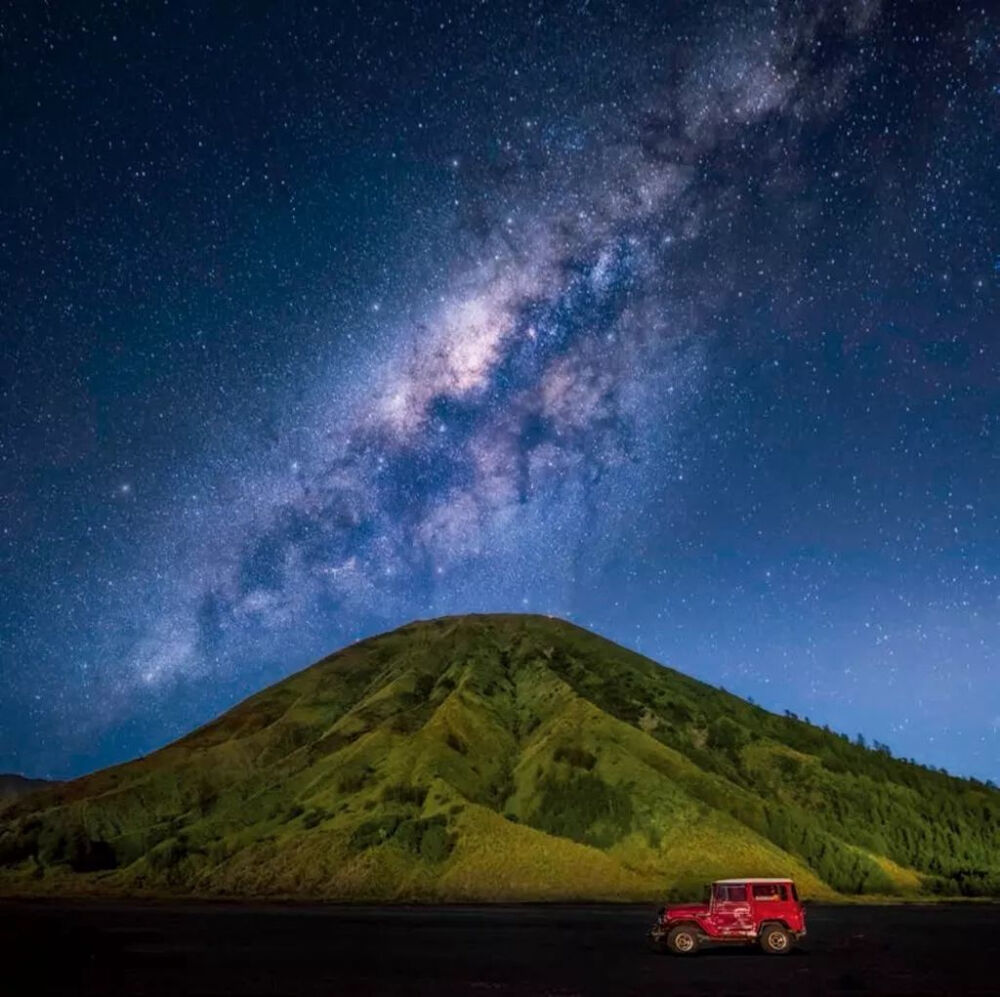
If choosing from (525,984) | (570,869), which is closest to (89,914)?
(570,869)

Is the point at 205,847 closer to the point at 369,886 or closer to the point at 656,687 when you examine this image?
the point at 369,886

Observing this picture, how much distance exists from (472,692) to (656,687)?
118ft

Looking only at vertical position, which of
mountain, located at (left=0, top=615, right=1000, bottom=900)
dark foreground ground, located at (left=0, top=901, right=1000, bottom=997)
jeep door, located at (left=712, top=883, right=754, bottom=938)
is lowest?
dark foreground ground, located at (left=0, top=901, right=1000, bottom=997)

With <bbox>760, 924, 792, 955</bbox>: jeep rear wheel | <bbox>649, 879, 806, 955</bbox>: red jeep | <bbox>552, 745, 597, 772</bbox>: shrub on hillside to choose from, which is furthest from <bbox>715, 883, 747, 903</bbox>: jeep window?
<bbox>552, 745, 597, 772</bbox>: shrub on hillside

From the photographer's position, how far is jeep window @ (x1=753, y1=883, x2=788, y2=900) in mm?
40125

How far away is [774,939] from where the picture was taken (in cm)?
4031

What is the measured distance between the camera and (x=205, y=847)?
445ft

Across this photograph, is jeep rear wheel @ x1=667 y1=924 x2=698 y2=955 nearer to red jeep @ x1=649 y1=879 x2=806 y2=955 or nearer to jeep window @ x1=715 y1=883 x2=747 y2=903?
red jeep @ x1=649 y1=879 x2=806 y2=955

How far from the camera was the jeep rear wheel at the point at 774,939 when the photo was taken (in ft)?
132

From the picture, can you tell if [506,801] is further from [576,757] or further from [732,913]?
[732,913]

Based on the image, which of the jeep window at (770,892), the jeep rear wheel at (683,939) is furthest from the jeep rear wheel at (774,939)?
the jeep rear wheel at (683,939)

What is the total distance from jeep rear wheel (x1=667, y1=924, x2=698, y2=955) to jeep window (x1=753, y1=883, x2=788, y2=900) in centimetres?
294

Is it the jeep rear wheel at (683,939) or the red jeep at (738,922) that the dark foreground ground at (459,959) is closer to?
the jeep rear wheel at (683,939)

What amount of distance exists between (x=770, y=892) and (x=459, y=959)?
1284 cm
